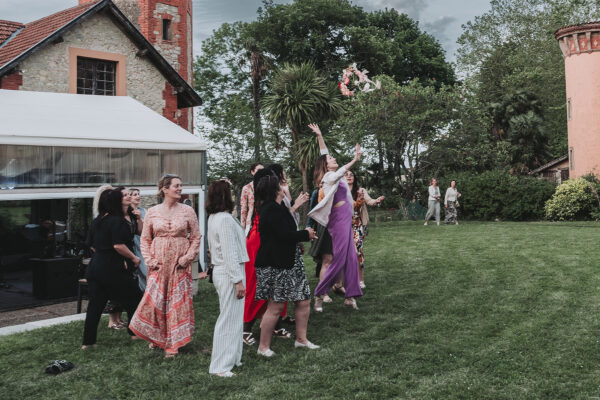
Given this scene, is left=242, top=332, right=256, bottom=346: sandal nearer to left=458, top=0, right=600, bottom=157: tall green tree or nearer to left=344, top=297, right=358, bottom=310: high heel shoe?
left=344, top=297, right=358, bottom=310: high heel shoe

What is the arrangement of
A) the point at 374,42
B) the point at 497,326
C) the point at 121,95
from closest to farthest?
the point at 497,326, the point at 121,95, the point at 374,42

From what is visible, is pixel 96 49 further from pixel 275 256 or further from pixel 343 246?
pixel 275 256

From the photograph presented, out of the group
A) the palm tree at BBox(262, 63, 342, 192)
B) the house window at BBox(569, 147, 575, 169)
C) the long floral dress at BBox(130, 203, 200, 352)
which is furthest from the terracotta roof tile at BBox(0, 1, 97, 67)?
the house window at BBox(569, 147, 575, 169)

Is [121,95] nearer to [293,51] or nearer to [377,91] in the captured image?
[377,91]

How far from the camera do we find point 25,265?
13.4 meters

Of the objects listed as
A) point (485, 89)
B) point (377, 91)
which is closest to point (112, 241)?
point (377, 91)

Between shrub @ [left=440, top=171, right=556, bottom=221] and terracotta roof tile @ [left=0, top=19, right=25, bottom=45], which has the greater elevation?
terracotta roof tile @ [left=0, top=19, right=25, bottom=45]

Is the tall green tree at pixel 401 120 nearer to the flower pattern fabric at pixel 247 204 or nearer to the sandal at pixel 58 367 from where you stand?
the flower pattern fabric at pixel 247 204

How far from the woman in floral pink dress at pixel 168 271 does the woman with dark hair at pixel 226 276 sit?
1.97 ft

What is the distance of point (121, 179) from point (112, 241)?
4262mm

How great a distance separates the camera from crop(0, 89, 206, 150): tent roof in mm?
8852

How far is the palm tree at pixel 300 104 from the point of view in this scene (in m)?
25.1

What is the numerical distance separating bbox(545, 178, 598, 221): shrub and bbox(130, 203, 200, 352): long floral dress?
74.5 ft

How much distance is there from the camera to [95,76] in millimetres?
15172
